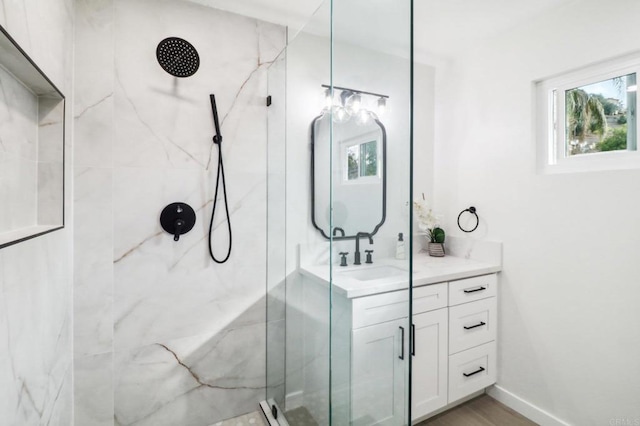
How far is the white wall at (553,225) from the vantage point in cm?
158

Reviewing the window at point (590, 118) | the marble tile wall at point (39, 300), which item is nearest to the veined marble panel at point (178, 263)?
the marble tile wall at point (39, 300)

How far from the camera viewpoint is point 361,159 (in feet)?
3.72

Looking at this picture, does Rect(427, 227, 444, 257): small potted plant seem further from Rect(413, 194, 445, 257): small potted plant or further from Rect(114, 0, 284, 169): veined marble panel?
Rect(114, 0, 284, 169): veined marble panel

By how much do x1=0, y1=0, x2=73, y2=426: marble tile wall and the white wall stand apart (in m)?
2.38

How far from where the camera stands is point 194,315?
169cm

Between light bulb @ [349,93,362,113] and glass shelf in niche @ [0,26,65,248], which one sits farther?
light bulb @ [349,93,362,113]

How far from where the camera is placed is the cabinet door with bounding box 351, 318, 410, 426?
1050 mm

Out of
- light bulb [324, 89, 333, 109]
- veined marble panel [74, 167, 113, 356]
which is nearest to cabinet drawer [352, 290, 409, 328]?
light bulb [324, 89, 333, 109]

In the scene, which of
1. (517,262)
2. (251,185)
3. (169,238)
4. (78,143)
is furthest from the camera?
(517,262)

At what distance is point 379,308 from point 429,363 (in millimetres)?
949

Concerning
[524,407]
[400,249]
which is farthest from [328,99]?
[524,407]

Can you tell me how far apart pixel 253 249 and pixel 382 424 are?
1088mm

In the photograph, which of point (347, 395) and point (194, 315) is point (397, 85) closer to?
point (347, 395)

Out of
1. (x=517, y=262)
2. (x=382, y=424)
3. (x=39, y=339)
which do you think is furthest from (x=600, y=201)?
(x=39, y=339)
